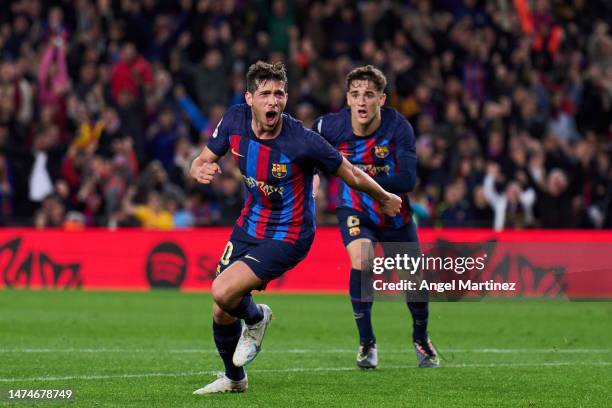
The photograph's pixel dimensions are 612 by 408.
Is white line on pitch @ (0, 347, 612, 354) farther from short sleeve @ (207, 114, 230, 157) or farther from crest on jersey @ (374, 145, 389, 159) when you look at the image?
short sleeve @ (207, 114, 230, 157)

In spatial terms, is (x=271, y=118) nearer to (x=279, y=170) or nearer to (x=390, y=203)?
(x=279, y=170)

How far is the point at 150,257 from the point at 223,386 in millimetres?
11118

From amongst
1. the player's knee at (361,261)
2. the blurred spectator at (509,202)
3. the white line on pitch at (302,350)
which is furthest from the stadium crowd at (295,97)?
the player's knee at (361,261)

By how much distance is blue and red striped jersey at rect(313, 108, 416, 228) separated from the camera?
1122 centimetres

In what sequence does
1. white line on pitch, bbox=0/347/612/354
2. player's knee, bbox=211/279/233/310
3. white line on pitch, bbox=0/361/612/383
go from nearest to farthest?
player's knee, bbox=211/279/233/310
white line on pitch, bbox=0/361/612/383
white line on pitch, bbox=0/347/612/354

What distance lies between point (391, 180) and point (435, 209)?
35.2ft

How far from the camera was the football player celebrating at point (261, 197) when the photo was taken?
9.04 meters

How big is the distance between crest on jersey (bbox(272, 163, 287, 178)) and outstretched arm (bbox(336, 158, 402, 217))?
37 centimetres

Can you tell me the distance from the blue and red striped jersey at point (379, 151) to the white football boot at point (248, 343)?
224cm

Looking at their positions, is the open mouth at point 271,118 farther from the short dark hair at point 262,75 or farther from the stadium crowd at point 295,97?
the stadium crowd at point 295,97

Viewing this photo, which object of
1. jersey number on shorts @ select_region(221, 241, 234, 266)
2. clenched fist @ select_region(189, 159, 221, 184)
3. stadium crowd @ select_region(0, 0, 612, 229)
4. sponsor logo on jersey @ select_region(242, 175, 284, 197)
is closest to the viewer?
clenched fist @ select_region(189, 159, 221, 184)

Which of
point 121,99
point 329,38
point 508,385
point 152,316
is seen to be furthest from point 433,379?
point 329,38

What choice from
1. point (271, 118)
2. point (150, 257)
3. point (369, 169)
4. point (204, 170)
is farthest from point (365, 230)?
point (150, 257)

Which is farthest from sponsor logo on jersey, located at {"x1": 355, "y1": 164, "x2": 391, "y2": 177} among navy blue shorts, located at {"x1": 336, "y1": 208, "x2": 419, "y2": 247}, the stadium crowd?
the stadium crowd
